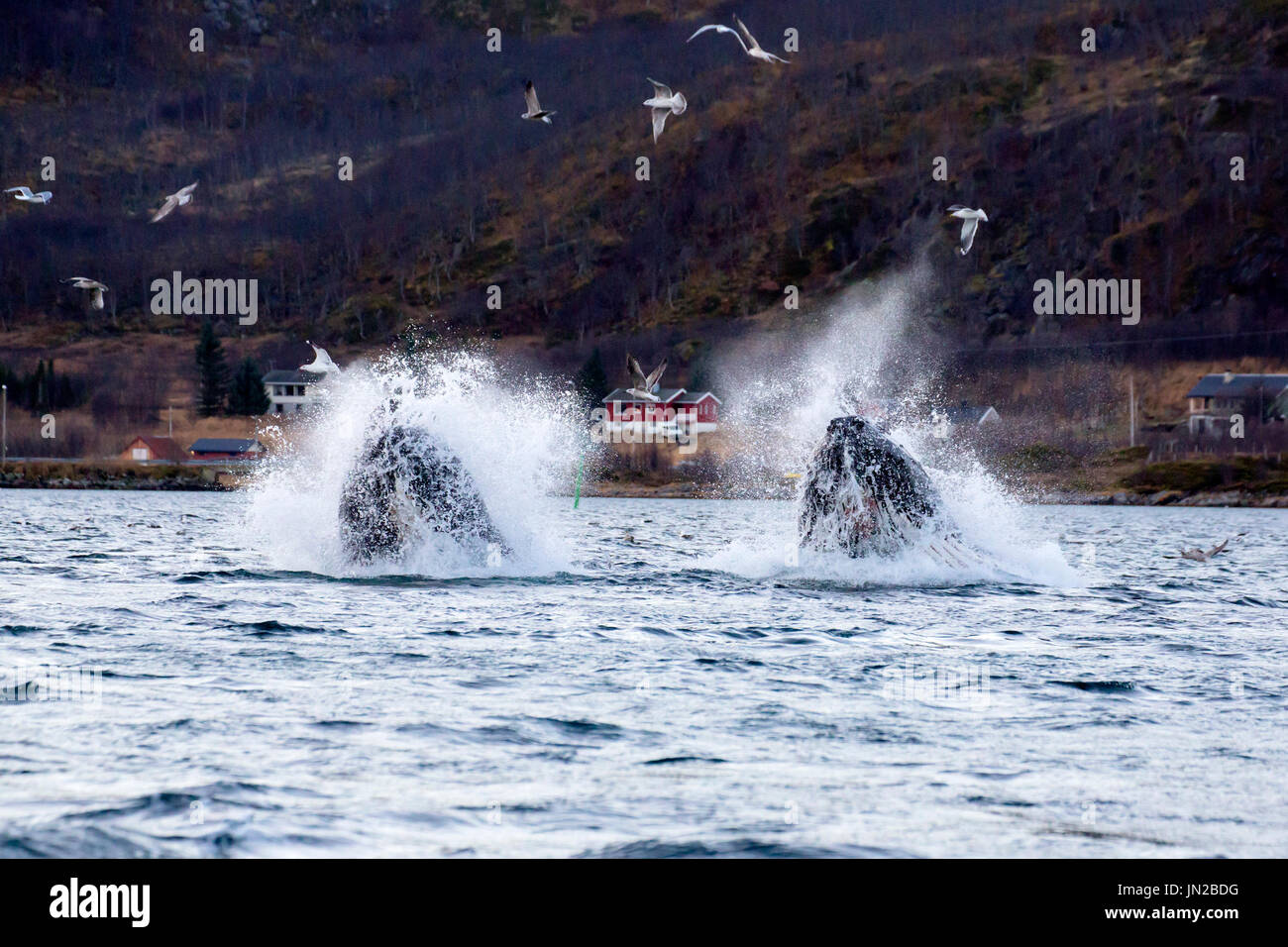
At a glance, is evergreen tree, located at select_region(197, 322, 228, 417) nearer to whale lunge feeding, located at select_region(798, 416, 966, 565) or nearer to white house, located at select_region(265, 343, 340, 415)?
white house, located at select_region(265, 343, 340, 415)

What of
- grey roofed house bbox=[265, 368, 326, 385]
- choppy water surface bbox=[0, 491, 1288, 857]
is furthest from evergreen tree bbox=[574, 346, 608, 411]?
choppy water surface bbox=[0, 491, 1288, 857]

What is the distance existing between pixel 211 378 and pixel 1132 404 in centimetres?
8285

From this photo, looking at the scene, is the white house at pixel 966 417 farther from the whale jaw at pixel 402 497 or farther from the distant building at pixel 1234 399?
the whale jaw at pixel 402 497

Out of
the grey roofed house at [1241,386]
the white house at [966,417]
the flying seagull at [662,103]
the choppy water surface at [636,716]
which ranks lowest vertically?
the choppy water surface at [636,716]

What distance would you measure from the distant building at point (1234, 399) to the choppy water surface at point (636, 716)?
112 meters

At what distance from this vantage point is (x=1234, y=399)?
132375mm

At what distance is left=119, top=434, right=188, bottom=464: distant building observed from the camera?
13375 centimetres

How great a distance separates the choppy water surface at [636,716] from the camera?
29.1ft

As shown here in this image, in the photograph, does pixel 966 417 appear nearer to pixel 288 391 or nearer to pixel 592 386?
pixel 592 386

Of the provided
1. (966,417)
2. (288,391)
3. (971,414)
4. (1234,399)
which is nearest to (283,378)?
(288,391)

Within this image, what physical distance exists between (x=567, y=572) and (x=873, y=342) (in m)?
167

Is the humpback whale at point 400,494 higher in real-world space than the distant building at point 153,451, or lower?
lower

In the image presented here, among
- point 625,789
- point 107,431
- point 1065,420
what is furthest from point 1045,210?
point 625,789

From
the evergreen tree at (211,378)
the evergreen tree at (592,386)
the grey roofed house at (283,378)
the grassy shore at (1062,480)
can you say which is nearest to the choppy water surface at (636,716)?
the grassy shore at (1062,480)
